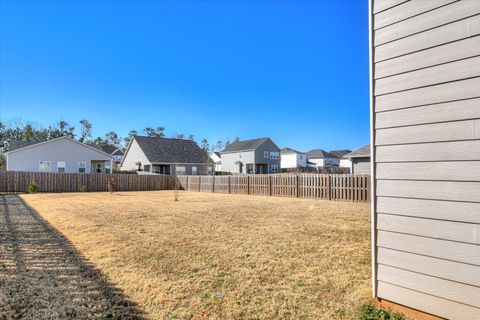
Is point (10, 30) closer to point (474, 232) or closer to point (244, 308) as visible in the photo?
point (244, 308)

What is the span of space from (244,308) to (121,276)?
6.01 ft

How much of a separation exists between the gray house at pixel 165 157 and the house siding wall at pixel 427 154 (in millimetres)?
33583

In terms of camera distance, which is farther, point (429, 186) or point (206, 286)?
point (206, 286)

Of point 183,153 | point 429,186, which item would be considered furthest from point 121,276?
point 183,153

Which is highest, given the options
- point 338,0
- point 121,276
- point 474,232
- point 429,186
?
point 338,0

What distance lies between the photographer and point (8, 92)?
2384 centimetres

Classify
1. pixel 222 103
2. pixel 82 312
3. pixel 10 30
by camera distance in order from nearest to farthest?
pixel 82 312
pixel 10 30
pixel 222 103

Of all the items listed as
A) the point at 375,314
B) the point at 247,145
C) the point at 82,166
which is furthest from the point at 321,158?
the point at 375,314

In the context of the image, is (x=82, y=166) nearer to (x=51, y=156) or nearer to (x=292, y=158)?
(x=51, y=156)

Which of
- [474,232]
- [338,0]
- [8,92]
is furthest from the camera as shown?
[8,92]

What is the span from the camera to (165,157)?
35.7 meters

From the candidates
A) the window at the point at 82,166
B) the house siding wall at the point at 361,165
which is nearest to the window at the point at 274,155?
the house siding wall at the point at 361,165

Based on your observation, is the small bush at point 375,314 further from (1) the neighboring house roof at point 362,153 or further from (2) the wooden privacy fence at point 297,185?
(1) the neighboring house roof at point 362,153

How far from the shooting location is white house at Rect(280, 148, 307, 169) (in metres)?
59.8
